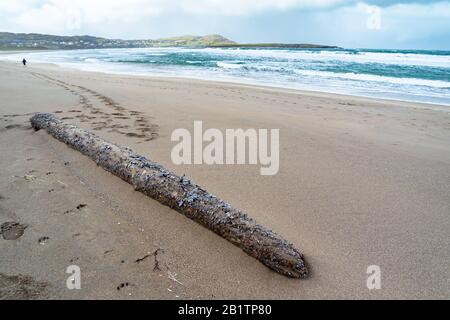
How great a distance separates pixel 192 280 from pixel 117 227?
96 cm

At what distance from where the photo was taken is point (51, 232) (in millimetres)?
2689

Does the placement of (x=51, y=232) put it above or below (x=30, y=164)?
below

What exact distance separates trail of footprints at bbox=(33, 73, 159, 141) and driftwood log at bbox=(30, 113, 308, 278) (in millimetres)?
1448

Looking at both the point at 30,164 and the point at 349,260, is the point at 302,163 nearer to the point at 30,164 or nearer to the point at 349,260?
the point at 349,260

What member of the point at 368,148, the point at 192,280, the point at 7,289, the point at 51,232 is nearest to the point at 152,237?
the point at 192,280
